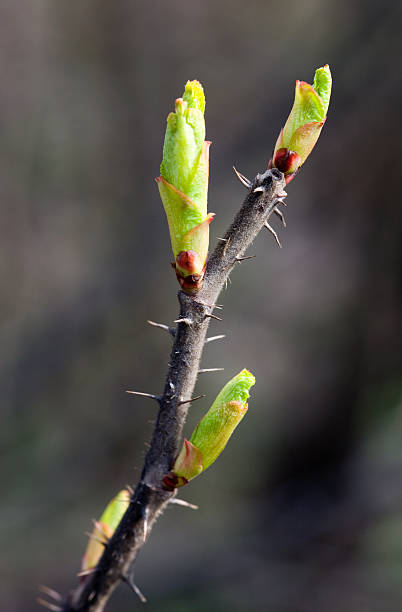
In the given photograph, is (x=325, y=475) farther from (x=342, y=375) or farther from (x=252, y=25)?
(x=252, y=25)

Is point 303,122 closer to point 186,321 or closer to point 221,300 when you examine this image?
point 186,321

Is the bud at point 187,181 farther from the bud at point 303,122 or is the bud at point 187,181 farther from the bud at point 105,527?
the bud at point 105,527

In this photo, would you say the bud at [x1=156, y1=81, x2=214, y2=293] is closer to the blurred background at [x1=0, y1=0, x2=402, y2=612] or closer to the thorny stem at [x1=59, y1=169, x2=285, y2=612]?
the thorny stem at [x1=59, y1=169, x2=285, y2=612]

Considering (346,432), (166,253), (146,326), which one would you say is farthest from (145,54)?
(346,432)

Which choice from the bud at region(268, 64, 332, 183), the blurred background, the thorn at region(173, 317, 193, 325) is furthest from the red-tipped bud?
the blurred background

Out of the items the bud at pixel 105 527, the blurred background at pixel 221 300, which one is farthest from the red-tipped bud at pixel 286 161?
the blurred background at pixel 221 300

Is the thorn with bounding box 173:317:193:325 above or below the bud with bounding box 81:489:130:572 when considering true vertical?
above
